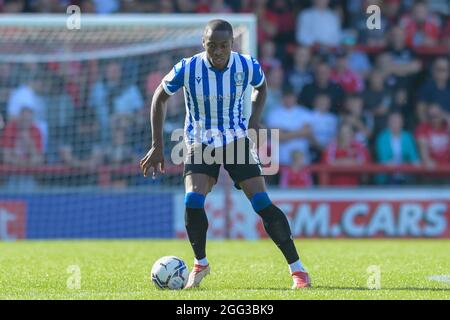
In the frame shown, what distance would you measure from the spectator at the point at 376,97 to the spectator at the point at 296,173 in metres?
1.53

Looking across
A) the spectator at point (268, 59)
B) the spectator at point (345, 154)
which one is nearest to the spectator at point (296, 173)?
the spectator at point (345, 154)

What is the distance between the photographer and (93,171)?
15.7 metres

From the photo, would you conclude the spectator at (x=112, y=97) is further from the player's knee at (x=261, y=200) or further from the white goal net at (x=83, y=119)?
the player's knee at (x=261, y=200)

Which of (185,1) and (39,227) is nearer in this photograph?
(39,227)

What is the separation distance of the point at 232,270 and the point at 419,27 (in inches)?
401

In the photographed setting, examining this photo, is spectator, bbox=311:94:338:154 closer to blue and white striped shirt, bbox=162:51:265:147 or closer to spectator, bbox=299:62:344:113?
spectator, bbox=299:62:344:113

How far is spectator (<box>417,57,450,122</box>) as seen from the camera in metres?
17.1

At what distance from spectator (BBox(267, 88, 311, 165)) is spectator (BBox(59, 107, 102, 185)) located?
2.67 m

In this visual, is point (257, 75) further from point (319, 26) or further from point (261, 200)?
point (319, 26)

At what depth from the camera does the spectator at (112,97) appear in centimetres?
1584

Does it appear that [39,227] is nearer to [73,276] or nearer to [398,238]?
[398,238]

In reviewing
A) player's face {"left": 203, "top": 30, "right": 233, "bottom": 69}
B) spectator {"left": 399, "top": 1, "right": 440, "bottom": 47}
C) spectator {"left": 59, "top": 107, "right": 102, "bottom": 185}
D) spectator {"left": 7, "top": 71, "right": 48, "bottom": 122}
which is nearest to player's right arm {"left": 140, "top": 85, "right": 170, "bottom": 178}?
player's face {"left": 203, "top": 30, "right": 233, "bottom": 69}

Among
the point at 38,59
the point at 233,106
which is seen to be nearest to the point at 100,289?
the point at 233,106
